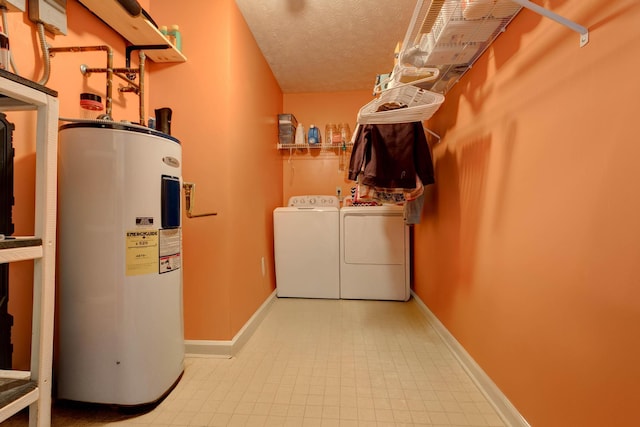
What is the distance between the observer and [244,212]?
199 centimetres

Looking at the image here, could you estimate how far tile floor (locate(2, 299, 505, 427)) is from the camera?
1.16 m

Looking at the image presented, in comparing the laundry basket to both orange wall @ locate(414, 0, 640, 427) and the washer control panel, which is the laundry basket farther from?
the washer control panel

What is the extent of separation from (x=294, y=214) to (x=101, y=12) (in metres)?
1.96

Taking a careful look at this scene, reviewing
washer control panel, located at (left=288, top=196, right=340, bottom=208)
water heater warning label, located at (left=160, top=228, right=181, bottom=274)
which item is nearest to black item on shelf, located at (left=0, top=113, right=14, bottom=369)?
water heater warning label, located at (left=160, top=228, right=181, bottom=274)

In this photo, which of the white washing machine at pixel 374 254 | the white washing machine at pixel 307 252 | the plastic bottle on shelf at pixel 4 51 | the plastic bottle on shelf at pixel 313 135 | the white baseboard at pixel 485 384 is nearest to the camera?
the plastic bottle on shelf at pixel 4 51

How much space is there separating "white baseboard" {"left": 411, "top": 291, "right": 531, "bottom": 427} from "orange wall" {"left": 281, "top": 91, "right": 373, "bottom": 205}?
202cm

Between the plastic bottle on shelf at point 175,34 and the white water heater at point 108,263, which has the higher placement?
the plastic bottle on shelf at point 175,34

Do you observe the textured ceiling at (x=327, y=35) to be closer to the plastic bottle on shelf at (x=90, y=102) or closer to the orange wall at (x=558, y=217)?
the orange wall at (x=558, y=217)

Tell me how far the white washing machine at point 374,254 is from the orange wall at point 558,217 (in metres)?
1.12

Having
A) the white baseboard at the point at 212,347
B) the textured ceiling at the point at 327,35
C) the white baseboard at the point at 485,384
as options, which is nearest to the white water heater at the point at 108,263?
the white baseboard at the point at 212,347

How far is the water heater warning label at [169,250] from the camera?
1251 millimetres

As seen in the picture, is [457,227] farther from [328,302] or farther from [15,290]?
[15,290]

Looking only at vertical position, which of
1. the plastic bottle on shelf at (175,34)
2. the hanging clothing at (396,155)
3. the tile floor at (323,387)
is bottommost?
the tile floor at (323,387)

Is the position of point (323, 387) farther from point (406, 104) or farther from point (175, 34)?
point (175, 34)
